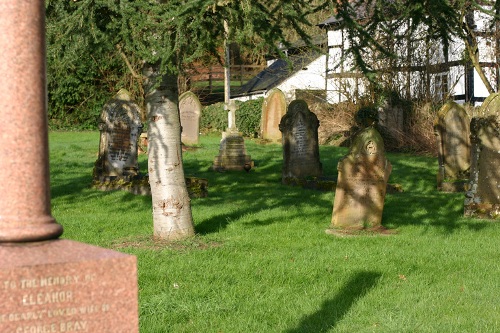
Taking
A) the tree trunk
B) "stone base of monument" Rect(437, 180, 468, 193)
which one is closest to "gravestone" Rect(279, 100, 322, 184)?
"stone base of monument" Rect(437, 180, 468, 193)

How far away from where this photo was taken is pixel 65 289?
13.3ft

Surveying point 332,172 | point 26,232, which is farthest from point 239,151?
point 26,232

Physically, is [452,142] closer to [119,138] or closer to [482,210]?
[482,210]

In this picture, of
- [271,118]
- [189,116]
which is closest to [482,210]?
[189,116]

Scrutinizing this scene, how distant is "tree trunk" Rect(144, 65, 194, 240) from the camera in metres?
10.6

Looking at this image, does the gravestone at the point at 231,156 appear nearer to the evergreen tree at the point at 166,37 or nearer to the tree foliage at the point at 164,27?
the evergreen tree at the point at 166,37

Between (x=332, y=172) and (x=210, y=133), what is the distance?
16.5 metres

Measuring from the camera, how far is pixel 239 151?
68.9 ft

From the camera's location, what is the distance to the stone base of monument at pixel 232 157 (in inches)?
817

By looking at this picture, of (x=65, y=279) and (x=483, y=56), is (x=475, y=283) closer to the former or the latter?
(x=65, y=279)

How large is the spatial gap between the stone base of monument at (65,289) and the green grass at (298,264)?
2.71 meters

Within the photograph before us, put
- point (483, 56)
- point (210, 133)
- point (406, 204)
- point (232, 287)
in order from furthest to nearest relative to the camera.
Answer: point (210, 133), point (483, 56), point (406, 204), point (232, 287)

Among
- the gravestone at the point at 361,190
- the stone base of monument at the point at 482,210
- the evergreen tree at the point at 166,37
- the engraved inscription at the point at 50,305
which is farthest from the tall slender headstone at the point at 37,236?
the stone base of monument at the point at 482,210

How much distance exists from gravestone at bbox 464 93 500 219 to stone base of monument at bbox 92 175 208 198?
4.86 meters
